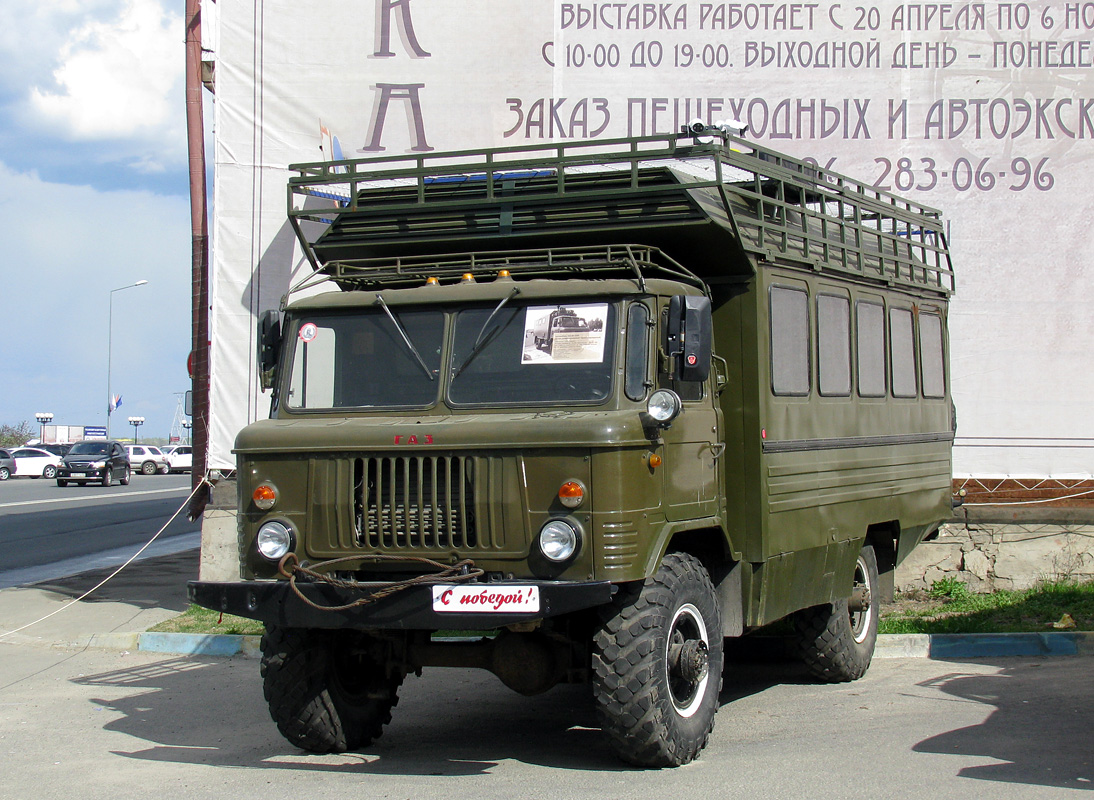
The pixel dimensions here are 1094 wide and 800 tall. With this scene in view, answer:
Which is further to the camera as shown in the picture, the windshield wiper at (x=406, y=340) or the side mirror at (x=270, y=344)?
the side mirror at (x=270, y=344)

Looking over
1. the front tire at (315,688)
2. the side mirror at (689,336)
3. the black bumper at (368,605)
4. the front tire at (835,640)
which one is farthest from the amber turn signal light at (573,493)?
the front tire at (835,640)

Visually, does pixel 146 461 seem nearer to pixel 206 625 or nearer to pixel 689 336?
pixel 206 625

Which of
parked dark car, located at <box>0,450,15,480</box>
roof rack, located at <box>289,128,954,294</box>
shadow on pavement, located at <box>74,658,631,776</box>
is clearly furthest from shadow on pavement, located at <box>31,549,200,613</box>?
parked dark car, located at <box>0,450,15,480</box>

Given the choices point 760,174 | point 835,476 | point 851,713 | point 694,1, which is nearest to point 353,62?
point 694,1

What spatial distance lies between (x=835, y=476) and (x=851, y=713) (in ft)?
5.21

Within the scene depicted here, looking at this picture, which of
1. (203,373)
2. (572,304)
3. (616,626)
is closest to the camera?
(616,626)

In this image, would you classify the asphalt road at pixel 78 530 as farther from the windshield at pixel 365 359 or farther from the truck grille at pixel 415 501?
the truck grille at pixel 415 501

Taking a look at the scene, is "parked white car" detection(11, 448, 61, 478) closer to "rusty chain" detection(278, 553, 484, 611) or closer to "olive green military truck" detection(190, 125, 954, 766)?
"olive green military truck" detection(190, 125, 954, 766)

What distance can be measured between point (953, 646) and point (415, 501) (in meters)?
5.35

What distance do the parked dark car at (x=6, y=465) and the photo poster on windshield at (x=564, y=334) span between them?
172ft

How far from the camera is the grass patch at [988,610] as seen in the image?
33.2ft

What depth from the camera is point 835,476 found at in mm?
8297

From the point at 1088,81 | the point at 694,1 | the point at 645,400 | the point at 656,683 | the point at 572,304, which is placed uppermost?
the point at 694,1

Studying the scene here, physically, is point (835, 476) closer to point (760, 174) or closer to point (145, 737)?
point (760, 174)
